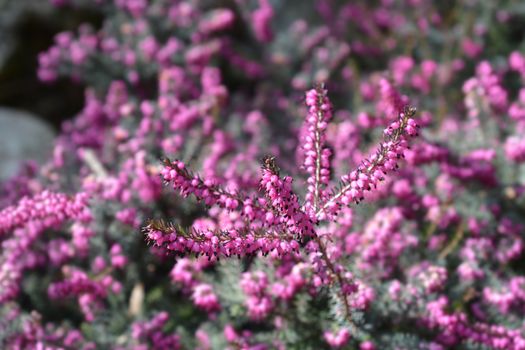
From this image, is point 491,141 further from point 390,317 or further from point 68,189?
point 68,189

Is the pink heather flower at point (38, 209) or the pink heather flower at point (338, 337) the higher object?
the pink heather flower at point (38, 209)

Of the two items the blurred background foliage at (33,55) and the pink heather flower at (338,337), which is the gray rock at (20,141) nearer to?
the blurred background foliage at (33,55)

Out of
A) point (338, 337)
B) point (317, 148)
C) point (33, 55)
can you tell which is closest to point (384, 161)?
point (317, 148)

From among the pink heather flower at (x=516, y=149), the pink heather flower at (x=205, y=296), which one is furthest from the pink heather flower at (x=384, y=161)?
the pink heather flower at (x=516, y=149)

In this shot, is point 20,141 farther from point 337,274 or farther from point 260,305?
point 337,274

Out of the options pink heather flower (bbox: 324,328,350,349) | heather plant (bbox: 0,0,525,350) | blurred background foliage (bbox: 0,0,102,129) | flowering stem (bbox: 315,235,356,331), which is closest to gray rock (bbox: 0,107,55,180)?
heather plant (bbox: 0,0,525,350)

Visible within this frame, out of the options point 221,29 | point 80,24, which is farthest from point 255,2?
point 80,24
